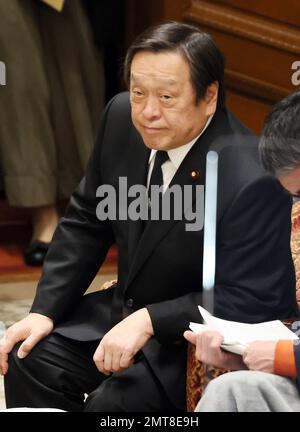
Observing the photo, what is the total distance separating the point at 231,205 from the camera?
103 inches

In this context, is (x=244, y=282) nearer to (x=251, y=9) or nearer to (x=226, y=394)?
(x=226, y=394)

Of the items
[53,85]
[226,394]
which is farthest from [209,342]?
[53,85]

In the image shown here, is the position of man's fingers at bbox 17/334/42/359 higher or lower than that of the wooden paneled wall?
lower

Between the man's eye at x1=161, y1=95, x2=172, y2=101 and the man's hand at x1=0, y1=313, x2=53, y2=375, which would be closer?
the man's eye at x1=161, y1=95, x2=172, y2=101

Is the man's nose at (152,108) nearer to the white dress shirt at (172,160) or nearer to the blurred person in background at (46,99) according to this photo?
the white dress shirt at (172,160)

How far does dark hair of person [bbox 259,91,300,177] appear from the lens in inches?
99.8

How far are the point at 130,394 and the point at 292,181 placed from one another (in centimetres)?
58

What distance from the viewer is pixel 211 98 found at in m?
2.63

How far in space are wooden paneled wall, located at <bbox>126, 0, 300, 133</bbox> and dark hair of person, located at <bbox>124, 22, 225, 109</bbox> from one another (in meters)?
0.64

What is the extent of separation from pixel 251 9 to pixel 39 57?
57 cm

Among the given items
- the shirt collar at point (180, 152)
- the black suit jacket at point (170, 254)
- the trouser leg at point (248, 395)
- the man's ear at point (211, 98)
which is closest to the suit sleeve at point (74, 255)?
the black suit jacket at point (170, 254)
